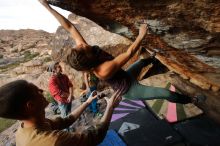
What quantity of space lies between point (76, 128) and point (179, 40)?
5.30m

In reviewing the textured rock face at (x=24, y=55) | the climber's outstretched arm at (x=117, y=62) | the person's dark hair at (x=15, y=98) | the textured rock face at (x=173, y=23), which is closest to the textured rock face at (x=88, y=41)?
the textured rock face at (x=24, y=55)

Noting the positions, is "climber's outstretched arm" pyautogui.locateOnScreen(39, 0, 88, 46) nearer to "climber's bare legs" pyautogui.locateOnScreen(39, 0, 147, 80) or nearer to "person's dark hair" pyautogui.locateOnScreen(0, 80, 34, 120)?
"climber's bare legs" pyautogui.locateOnScreen(39, 0, 147, 80)

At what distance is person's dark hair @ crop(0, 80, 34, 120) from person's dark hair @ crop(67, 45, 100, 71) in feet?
5.44

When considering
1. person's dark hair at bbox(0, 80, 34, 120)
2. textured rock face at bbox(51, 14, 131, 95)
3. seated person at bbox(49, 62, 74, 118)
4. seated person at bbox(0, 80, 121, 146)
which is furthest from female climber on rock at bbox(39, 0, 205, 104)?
textured rock face at bbox(51, 14, 131, 95)

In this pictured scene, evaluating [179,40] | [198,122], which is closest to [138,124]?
[198,122]

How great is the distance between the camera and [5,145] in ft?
36.2

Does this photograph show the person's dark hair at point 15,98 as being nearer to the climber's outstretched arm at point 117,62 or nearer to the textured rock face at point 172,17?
the climber's outstretched arm at point 117,62

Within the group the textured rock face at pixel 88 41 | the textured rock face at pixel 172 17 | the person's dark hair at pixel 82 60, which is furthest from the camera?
the textured rock face at pixel 88 41

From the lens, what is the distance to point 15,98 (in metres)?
2.77

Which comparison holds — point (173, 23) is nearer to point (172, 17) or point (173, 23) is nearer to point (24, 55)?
point (172, 17)

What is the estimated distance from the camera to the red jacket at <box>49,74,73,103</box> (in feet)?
26.5

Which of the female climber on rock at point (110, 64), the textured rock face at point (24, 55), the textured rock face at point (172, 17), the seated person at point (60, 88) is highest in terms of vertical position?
the textured rock face at point (172, 17)

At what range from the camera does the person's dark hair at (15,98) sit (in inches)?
108

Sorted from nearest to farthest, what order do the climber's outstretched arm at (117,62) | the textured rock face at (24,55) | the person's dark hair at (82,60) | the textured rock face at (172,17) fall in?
the textured rock face at (172,17) < the person's dark hair at (82,60) < the climber's outstretched arm at (117,62) < the textured rock face at (24,55)
